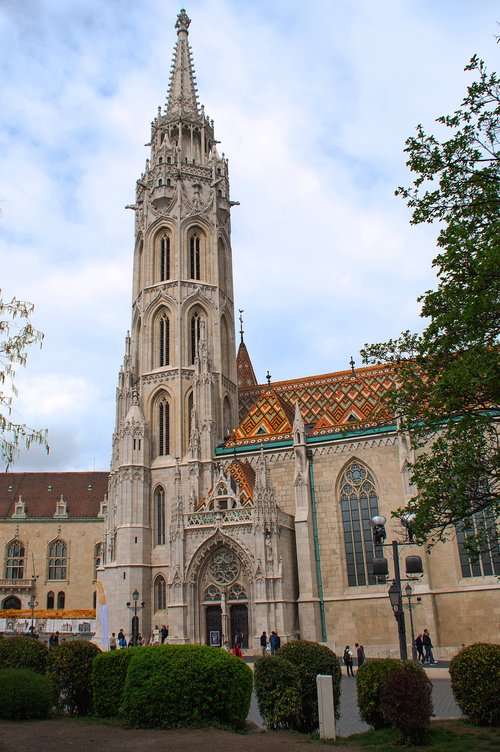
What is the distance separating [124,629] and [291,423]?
1413 cm

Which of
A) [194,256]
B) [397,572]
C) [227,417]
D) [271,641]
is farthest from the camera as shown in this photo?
[194,256]

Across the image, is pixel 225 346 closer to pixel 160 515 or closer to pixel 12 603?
pixel 160 515

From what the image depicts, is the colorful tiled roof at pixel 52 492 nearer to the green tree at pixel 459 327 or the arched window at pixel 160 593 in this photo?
the arched window at pixel 160 593

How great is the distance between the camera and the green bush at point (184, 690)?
11586mm

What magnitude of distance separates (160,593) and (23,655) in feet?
68.2

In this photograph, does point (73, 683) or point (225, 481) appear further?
point (225, 481)

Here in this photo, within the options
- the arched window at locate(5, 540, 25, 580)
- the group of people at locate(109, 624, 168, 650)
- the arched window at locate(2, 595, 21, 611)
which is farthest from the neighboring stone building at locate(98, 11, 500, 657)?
the arched window at locate(5, 540, 25, 580)

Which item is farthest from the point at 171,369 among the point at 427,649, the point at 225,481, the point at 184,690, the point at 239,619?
the point at 184,690

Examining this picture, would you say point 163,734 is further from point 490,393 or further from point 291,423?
point 291,423

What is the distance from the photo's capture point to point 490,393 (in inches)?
457

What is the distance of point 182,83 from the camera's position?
49.4 meters

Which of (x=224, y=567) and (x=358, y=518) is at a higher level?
(x=358, y=518)

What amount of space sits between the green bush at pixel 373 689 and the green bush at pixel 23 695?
6029 mm

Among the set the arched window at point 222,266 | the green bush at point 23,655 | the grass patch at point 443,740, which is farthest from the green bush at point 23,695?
the arched window at point 222,266
